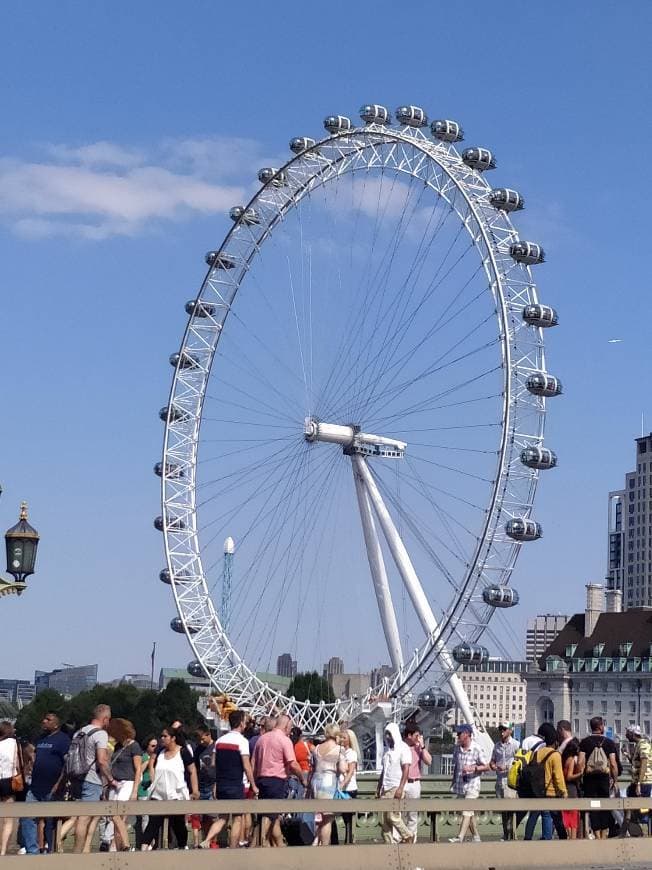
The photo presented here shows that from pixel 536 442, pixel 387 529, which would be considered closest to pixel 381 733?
pixel 387 529

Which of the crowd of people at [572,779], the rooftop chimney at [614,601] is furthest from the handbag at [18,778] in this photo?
the rooftop chimney at [614,601]

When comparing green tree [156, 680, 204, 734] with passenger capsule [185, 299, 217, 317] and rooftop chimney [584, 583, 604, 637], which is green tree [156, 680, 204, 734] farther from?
passenger capsule [185, 299, 217, 317]

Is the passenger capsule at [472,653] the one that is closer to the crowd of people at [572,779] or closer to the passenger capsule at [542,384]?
the passenger capsule at [542,384]

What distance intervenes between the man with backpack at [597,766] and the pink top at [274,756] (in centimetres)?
385

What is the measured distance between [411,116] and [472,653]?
16.6 m

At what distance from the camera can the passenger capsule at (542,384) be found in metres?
46.5

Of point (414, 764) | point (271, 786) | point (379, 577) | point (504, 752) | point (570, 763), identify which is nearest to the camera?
point (271, 786)

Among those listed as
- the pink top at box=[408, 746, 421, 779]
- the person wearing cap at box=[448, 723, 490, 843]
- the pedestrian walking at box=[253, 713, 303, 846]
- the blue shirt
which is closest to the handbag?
the blue shirt

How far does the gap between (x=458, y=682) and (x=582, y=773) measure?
106 feet

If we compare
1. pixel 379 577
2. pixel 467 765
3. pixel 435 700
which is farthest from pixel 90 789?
pixel 379 577

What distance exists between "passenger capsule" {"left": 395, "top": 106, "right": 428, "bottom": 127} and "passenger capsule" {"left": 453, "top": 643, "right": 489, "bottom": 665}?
53.0 ft

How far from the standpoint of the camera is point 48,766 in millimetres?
18844

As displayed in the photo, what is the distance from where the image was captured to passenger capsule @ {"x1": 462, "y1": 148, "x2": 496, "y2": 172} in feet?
164

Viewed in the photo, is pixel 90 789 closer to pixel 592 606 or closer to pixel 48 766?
pixel 48 766
